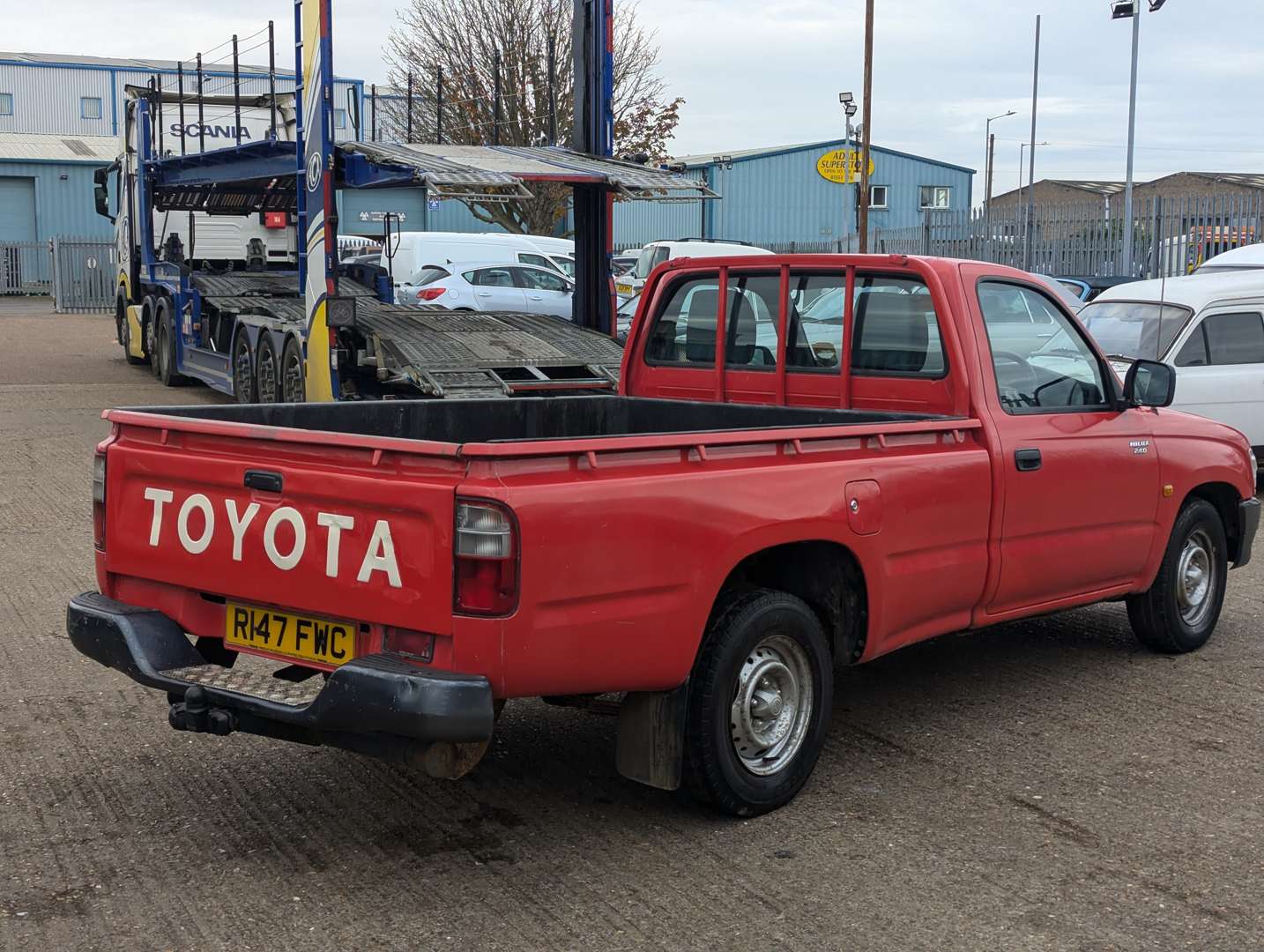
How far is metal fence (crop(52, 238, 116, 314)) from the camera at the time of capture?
38.4m

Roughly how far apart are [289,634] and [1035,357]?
3189 millimetres

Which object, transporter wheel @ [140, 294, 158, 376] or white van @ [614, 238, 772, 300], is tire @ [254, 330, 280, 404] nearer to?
transporter wheel @ [140, 294, 158, 376]

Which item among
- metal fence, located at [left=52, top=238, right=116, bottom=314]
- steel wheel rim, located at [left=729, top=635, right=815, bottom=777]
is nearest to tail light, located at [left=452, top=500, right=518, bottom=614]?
steel wheel rim, located at [left=729, top=635, right=815, bottom=777]

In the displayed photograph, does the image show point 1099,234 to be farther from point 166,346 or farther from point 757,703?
point 757,703

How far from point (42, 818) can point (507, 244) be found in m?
25.2

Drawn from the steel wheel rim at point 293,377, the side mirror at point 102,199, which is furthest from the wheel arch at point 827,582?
the side mirror at point 102,199

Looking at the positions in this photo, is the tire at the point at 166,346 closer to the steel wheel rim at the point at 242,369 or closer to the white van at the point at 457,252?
the steel wheel rim at the point at 242,369

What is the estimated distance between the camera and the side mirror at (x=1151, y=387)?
6.11 metres

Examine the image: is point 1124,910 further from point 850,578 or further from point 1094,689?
point 1094,689

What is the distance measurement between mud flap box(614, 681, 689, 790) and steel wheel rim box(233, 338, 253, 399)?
12.7 metres

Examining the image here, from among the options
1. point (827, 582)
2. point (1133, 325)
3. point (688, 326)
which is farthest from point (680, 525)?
point (1133, 325)

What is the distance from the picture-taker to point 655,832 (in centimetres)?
453

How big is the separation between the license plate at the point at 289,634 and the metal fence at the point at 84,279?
1432 inches

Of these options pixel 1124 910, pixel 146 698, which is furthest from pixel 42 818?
pixel 1124 910
